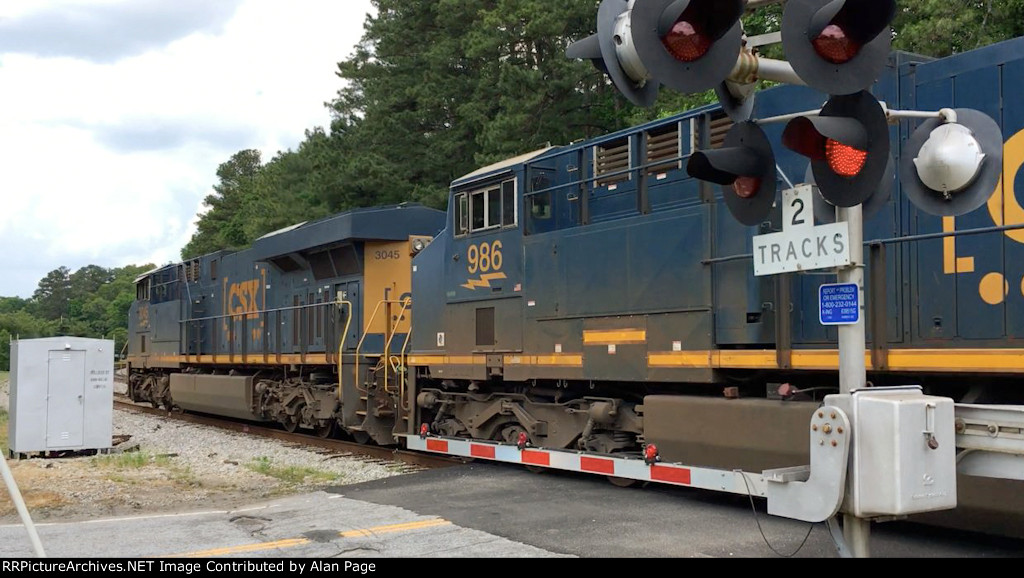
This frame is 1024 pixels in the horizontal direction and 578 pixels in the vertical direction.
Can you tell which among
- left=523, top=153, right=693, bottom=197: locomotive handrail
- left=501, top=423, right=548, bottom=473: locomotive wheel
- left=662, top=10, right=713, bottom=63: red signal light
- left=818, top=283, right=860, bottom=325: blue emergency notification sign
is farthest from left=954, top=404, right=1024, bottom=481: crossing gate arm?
left=501, top=423, right=548, bottom=473: locomotive wheel

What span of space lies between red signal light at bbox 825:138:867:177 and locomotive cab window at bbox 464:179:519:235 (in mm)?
6404

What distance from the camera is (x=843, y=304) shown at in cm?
427

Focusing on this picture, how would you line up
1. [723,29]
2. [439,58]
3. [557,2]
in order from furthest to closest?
[439,58] → [557,2] → [723,29]

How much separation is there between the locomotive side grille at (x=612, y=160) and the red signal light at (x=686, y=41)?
5.46 m

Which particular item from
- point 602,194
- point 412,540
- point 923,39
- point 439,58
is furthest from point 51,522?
point 439,58

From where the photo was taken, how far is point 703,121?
8453mm

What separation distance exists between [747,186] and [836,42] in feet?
3.34

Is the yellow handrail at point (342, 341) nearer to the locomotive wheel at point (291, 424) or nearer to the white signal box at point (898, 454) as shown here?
the locomotive wheel at point (291, 424)

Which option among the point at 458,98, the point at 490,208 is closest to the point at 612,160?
the point at 490,208

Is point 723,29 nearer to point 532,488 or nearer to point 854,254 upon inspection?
point 854,254

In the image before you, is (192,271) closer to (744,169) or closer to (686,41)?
(744,169)

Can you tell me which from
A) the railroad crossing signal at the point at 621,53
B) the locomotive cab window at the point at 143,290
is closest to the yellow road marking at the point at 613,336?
the railroad crossing signal at the point at 621,53

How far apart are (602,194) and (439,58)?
19516mm

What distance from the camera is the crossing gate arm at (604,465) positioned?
716 cm
